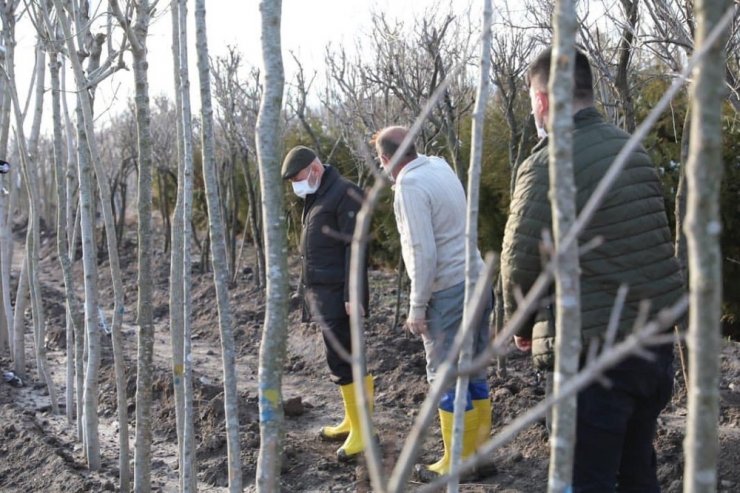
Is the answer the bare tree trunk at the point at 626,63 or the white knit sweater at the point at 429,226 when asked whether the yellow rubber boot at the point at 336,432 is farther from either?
the bare tree trunk at the point at 626,63

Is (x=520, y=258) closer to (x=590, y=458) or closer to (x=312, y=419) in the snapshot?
(x=590, y=458)

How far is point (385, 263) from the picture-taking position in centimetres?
1272

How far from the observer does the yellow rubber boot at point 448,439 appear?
415cm

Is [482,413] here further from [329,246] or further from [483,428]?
[329,246]

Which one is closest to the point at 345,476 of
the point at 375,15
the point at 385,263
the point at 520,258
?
the point at 520,258

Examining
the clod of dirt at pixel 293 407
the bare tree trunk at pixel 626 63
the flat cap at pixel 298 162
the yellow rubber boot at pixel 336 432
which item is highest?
the bare tree trunk at pixel 626 63

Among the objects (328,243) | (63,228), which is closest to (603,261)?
(328,243)

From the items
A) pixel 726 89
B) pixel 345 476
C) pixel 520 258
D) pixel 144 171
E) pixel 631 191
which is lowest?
pixel 345 476

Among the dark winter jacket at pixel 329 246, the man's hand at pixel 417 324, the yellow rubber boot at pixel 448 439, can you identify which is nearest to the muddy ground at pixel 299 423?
the yellow rubber boot at pixel 448 439

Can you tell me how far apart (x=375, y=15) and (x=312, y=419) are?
12.4ft

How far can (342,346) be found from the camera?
15.4 feet

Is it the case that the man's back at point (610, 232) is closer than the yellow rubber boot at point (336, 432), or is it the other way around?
the man's back at point (610, 232)

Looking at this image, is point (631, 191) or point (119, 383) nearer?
point (631, 191)

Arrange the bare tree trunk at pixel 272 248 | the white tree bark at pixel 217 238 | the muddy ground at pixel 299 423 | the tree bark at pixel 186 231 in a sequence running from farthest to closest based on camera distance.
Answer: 1. the muddy ground at pixel 299 423
2. the tree bark at pixel 186 231
3. the white tree bark at pixel 217 238
4. the bare tree trunk at pixel 272 248
